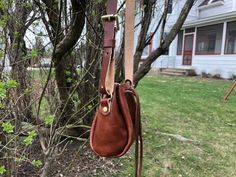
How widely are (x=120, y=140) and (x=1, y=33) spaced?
1.67 meters

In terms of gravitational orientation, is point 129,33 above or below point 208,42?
below

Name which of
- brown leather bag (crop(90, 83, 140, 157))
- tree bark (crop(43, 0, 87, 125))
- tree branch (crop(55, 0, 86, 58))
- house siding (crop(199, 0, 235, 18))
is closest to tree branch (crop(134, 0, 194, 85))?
tree bark (crop(43, 0, 87, 125))

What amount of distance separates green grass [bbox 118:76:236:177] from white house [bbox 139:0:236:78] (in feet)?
20.6

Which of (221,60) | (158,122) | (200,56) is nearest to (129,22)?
(158,122)

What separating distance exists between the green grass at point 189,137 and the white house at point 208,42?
6267mm

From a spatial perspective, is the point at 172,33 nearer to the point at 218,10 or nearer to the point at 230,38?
the point at 230,38

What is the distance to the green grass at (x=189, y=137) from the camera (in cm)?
299

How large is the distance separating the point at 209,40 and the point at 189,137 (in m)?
12.8

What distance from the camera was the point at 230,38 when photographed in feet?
45.4

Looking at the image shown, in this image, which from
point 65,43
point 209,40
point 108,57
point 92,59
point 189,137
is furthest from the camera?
point 209,40

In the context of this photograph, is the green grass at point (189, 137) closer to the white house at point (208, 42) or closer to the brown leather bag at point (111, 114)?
the brown leather bag at point (111, 114)

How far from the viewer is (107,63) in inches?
32.6

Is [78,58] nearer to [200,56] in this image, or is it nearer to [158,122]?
[158,122]

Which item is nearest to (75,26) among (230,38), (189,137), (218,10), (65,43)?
(65,43)
